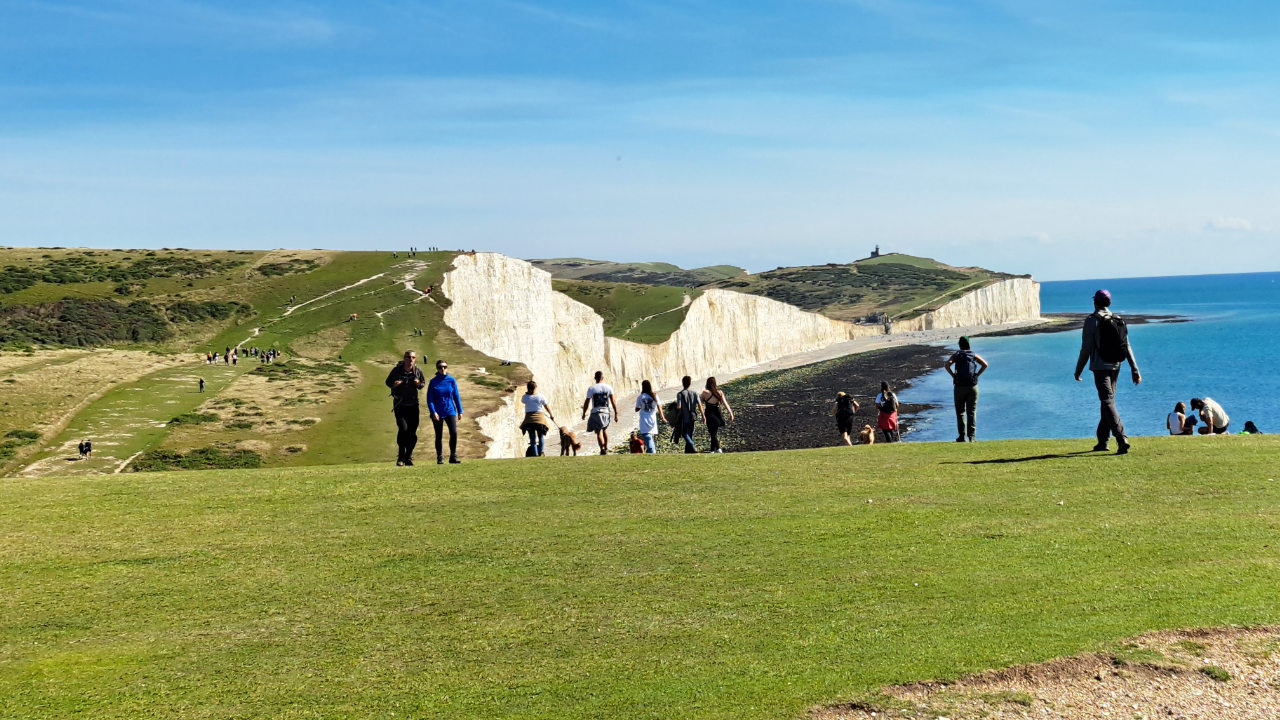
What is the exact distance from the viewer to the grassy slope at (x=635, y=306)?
120 metres

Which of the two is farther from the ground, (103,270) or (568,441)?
(103,270)

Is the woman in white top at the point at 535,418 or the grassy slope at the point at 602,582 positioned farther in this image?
the woman in white top at the point at 535,418

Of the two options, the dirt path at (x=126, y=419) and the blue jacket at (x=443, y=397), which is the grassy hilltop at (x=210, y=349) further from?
the blue jacket at (x=443, y=397)

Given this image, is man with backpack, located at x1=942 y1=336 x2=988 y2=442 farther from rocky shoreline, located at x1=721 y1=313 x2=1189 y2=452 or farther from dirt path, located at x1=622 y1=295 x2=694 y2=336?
dirt path, located at x1=622 y1=295 x2=694 y2=336

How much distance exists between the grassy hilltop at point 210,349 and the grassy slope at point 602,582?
25.1m

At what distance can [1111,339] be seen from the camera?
15.8 metres

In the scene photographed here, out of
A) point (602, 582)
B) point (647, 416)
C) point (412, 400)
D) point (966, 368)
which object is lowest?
point (602, 582)

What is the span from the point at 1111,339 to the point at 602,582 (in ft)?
32.3

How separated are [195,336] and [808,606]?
78.8 metres

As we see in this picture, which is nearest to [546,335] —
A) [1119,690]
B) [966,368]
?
[966,368]

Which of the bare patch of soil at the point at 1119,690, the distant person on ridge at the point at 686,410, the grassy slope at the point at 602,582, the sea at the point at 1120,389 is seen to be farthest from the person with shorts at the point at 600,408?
the sea at the point at 1120,389

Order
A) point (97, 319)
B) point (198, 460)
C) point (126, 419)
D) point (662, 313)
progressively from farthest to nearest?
point (662, 313) → point (97, 319) → point (126, 419) → point (198, 460)

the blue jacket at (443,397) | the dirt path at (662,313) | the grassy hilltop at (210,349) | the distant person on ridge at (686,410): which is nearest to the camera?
the blue jacket at (443,397)

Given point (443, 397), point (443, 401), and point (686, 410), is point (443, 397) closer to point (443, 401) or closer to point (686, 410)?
point (443, 401)
